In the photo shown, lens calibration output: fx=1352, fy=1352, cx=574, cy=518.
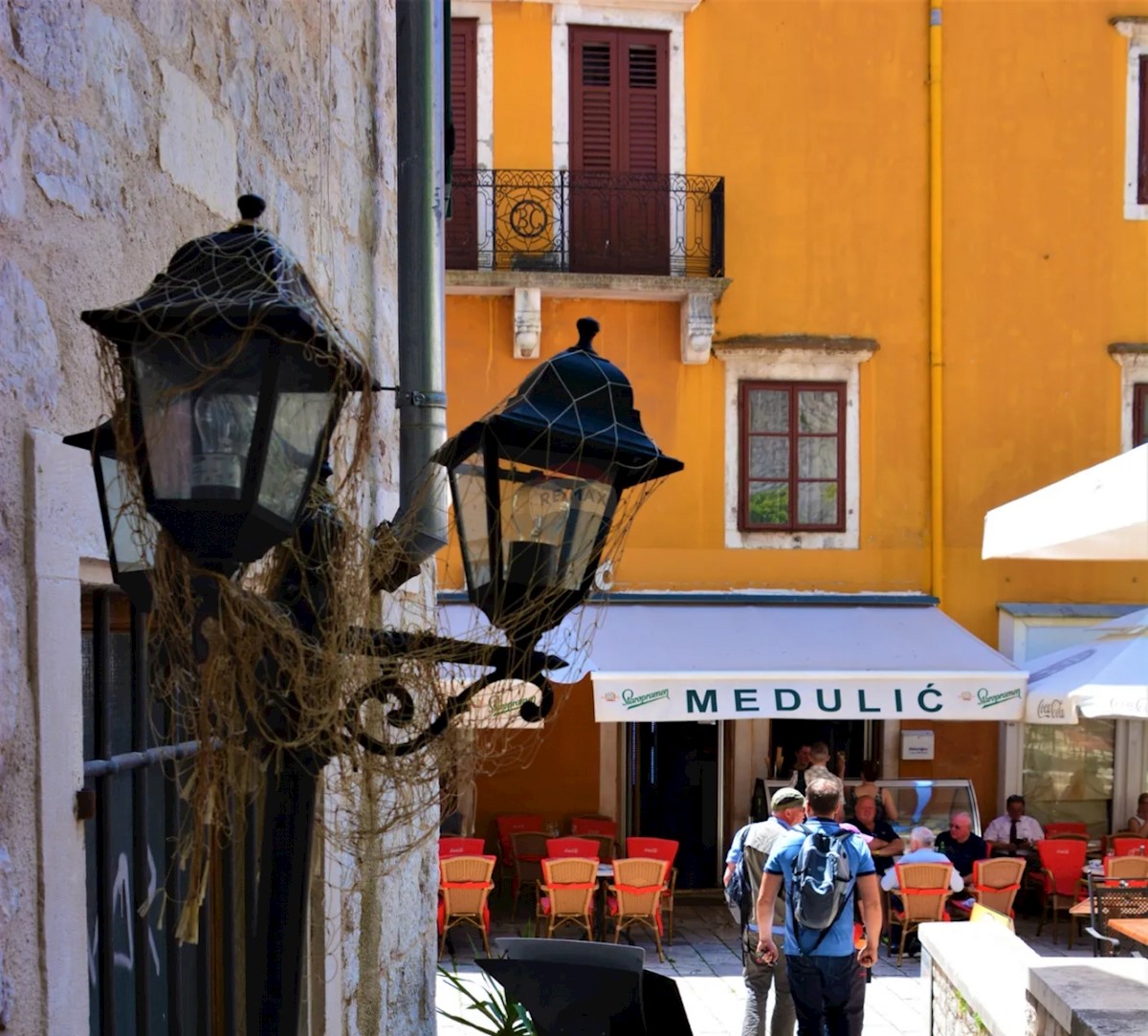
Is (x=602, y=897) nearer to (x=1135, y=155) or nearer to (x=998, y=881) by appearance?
(x=998, y=881)

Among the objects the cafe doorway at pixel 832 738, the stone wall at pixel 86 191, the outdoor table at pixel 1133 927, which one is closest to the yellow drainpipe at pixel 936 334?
the cafe doorway at pixel 832 738

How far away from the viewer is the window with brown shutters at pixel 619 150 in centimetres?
1313

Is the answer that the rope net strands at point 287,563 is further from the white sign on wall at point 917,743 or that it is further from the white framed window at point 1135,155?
the white framed window at point 1135,155

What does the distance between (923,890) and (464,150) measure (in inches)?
314

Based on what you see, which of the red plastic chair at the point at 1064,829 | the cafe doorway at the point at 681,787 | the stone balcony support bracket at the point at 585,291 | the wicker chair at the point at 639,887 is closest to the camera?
the wicker chair at the point at 639,887

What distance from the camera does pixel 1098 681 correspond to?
35.5 feet

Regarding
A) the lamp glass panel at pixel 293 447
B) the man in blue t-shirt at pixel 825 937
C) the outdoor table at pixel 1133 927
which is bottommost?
the outdoor table at pixel 1133 927

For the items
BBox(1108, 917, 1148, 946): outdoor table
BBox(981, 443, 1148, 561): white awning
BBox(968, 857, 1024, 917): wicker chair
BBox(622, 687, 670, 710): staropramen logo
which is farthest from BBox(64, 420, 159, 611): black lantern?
BBox(968, 857, 1024, 917): wicker chair

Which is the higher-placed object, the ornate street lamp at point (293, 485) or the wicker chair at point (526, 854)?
the ornate street lamp at point (293, 485)

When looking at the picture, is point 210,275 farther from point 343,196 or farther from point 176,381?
point 343,196

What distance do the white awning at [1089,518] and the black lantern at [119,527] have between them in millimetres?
3372

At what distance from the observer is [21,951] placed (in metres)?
2.24

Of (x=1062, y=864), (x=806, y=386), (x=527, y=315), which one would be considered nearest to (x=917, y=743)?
(x=1062, y=864)

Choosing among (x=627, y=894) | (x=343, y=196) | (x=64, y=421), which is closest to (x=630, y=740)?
(x=627, y=894)
